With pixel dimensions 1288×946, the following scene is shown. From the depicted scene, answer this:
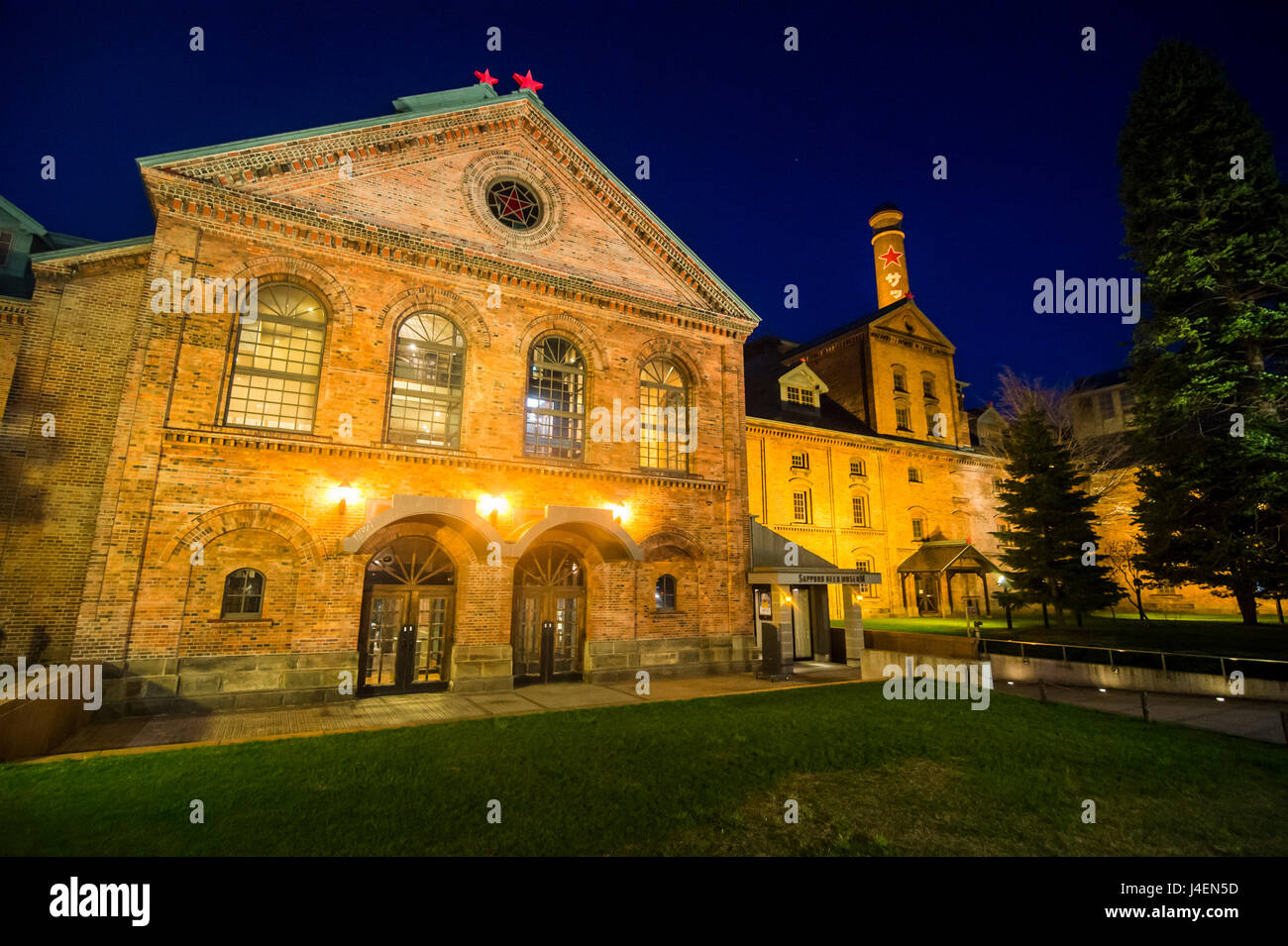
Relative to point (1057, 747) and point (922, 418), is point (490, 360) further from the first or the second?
point (922, 418)

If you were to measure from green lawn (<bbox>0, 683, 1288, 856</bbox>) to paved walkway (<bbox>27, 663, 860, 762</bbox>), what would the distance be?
879 mm

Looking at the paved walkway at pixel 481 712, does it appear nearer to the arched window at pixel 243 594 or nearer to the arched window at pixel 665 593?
the arched window at pixel 243 594

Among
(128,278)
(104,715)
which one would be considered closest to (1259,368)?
(104,715)

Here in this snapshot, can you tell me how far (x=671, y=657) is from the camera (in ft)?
50.5

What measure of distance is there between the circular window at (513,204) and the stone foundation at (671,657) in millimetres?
11569

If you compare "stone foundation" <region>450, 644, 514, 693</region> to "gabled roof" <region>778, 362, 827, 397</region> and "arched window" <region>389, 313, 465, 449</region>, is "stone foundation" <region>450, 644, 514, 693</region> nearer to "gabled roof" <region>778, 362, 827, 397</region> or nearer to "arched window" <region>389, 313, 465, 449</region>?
"arched window" <region>389, 313, 465, 449</region>

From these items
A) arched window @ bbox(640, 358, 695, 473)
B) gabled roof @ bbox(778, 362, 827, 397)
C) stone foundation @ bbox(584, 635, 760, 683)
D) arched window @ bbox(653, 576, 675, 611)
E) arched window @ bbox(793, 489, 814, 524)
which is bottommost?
stone foundation @ bbox(584, 635, 760, 683)

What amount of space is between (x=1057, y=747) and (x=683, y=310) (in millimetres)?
13713

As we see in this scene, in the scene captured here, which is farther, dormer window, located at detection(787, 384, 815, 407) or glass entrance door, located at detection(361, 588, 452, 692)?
dormer window, located at detection(787, 384, 815, 407)

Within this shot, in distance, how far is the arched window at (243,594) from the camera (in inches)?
439

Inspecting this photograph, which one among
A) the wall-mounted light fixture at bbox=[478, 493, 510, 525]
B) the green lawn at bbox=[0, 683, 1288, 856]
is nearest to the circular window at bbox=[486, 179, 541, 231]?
the wall-mounted light fixture at bbox=[478, 493, 510, 525]

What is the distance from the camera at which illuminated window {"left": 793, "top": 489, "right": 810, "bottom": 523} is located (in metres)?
25.9

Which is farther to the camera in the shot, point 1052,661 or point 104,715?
point 1052,661

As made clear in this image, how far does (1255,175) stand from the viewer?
14.7m
